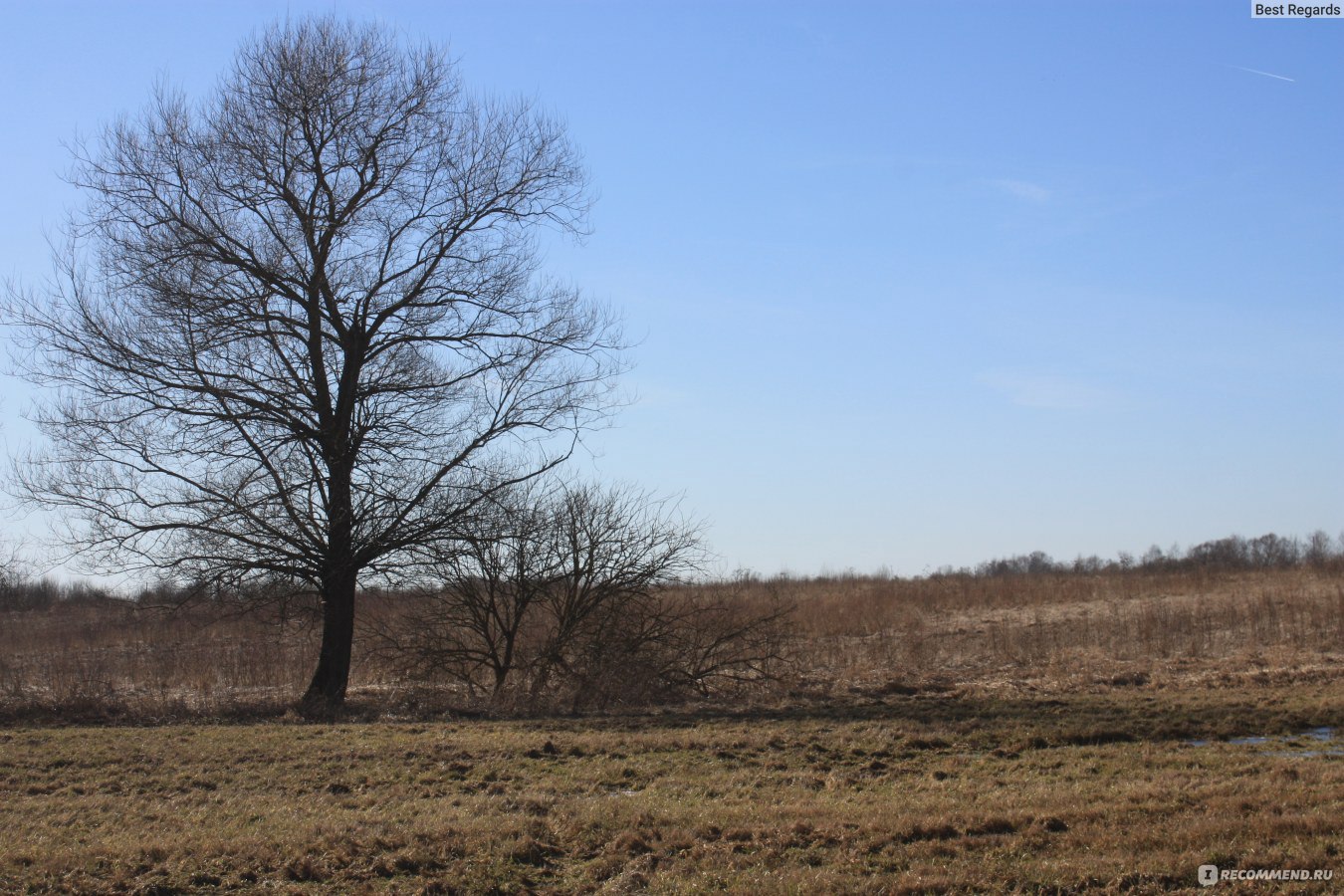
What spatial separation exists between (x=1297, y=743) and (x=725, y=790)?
636 cm

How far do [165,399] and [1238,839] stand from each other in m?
16.0

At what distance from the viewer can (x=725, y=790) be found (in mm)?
9461

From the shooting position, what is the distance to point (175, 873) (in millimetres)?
6848

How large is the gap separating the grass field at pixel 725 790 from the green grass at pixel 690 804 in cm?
3

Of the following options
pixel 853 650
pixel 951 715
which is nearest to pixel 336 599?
pixel 951 715

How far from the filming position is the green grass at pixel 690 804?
6.68 m

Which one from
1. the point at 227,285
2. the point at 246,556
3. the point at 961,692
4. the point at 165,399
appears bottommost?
the point at 961,692

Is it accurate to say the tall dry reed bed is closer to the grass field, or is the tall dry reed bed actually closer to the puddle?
the grass field

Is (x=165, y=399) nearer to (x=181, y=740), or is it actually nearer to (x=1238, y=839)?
(x=181, y=740)

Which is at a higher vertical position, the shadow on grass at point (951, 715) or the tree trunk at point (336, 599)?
the tree trunk at point (336, 599)

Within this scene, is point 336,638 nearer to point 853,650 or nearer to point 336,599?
point 336,599

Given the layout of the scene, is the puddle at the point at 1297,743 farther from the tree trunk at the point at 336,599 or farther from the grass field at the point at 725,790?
the tree trunk at the point at 336,599

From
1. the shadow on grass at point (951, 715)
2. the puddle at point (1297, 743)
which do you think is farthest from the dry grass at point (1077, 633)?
the puddle at point (1297, 743)

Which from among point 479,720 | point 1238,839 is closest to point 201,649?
point 479,720
